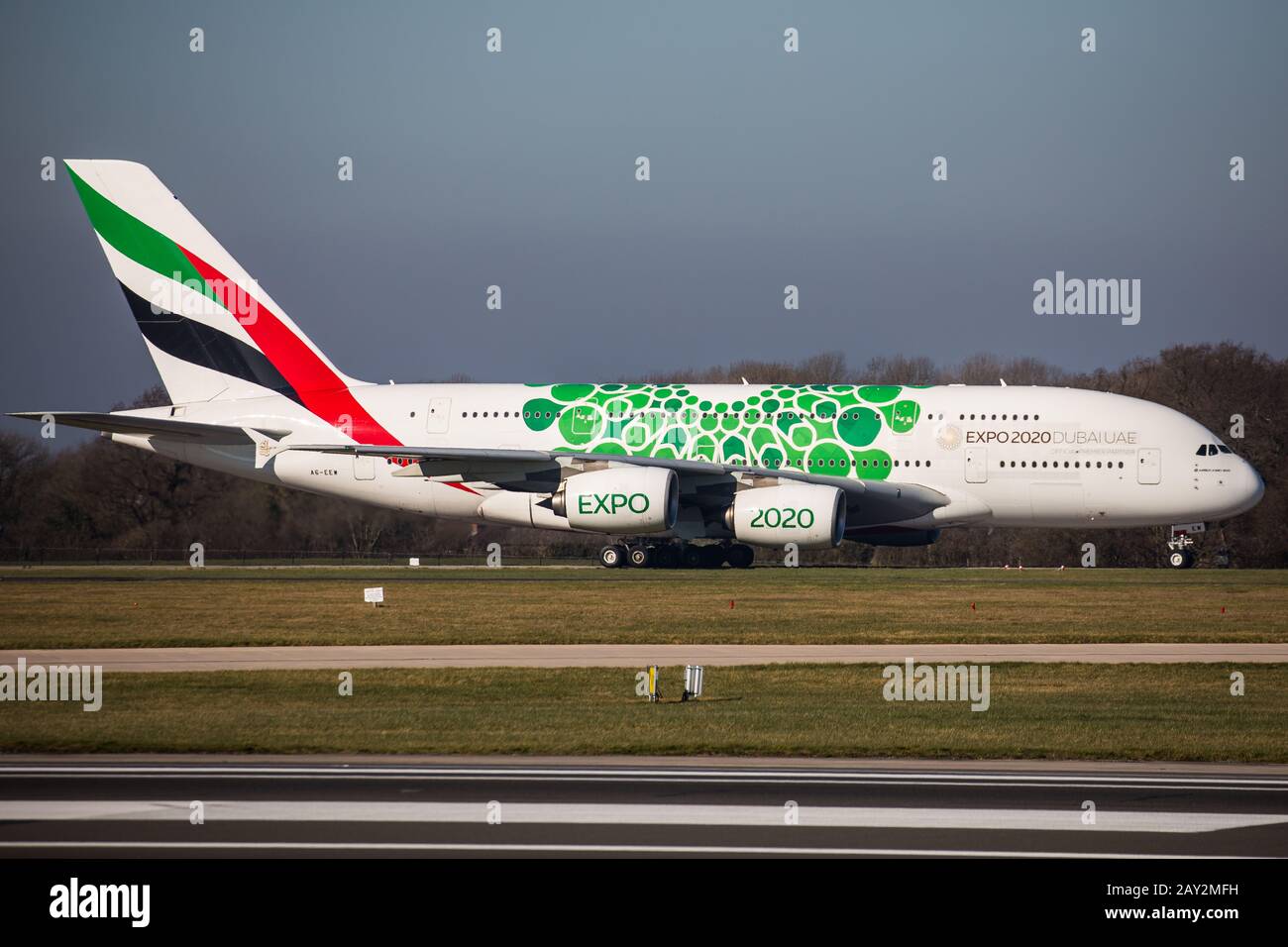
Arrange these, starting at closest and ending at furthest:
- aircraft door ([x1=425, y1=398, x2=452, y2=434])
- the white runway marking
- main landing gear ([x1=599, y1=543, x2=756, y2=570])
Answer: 1. the white runway marking
2. main landing gear ([x1=599, y1=543, x2=756, y2=570])
3. aircraft door ([x1=425, y1=398, x2=452, y2=434])

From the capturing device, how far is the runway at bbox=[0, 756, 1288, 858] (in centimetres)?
1073

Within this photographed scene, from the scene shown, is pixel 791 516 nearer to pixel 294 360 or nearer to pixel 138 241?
pixel 294 360

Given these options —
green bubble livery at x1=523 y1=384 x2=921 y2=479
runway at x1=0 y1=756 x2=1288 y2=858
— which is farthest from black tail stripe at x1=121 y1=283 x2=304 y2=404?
runway at x1=0 y1=756 x2=1288 y2=858

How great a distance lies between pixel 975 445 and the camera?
42938mm

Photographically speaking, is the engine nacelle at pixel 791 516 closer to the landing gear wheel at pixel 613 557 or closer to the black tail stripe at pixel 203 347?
the landing gear wheel at pixel 613 557

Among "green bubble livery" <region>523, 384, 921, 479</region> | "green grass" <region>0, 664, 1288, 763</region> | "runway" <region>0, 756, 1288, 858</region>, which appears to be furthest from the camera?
"green bubble livery" <region>523, 384, 921, 479</region>

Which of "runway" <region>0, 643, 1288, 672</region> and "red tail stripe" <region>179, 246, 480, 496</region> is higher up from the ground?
"red tail stripe" <region>179, 246, 480, 496</region>

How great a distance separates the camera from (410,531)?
62.8 metres

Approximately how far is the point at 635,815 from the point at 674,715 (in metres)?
5.84

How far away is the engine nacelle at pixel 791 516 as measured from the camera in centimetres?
4047

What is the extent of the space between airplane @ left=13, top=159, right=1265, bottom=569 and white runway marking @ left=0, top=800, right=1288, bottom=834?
2829 cm

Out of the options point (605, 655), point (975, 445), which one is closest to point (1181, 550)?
point (975, 445)

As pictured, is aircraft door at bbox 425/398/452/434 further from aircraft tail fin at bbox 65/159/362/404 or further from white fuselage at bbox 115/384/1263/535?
aircraft tail fin at bbox 65/159/362/404
